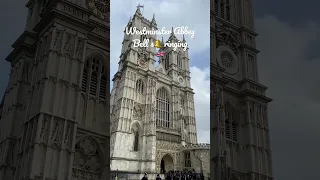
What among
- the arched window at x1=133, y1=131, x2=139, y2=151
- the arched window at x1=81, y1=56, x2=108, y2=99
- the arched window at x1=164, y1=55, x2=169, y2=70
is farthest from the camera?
the arched window at x1=81, y1=56, x2=108, y2=99

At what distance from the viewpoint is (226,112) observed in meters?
19.1

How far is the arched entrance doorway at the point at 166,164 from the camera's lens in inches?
420

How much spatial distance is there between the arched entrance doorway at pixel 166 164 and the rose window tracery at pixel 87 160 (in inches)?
172

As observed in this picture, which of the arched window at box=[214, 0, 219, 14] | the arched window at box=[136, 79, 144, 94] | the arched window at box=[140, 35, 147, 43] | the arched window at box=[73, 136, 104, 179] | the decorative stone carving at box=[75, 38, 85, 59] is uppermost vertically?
the arched window at box=[214, 0, 219, 14]

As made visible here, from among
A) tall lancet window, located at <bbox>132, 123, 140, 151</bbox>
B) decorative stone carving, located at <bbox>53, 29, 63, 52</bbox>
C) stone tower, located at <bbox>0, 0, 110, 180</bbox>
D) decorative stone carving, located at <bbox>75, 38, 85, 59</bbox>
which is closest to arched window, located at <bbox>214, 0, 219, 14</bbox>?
stone tower, located at <bbox>0, 0, 110, 180</bbox>

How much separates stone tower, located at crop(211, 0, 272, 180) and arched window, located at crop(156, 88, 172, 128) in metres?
4.04

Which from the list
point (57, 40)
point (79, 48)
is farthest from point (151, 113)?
point (57, 40)

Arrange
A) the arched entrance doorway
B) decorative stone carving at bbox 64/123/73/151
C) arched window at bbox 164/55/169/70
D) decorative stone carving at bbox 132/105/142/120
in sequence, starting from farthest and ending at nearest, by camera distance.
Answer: decorative stone carving at bbox 64/123/73/151 < arched window at bbox 164/55/169/70 < decorative stone carving at bbox 132/105/142/120 < the arched entrance doorway

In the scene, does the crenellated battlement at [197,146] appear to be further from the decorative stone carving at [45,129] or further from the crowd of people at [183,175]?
the decorative stone carving at [45,129]

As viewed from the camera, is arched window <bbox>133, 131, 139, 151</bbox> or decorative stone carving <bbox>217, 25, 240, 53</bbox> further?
decorative stone carving <bbox>217, 25, 240, 53</bbox>

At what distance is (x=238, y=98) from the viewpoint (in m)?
20.1

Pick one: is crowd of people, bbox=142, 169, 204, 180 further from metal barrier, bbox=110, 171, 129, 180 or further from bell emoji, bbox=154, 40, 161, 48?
bell emoji, bbox=154, 40, 161, 48

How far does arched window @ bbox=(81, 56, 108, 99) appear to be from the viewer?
15781mm

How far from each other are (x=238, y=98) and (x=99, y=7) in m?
7.80
